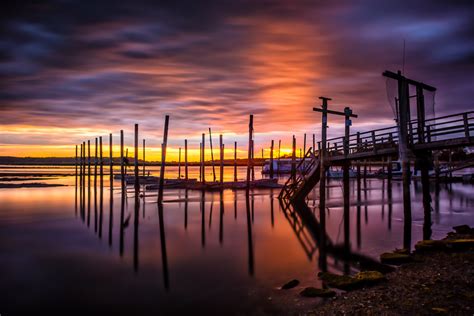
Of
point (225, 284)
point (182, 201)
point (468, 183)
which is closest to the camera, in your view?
point (225, 284)

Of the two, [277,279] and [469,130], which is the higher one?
[469,130]

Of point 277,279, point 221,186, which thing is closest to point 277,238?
point 277,279

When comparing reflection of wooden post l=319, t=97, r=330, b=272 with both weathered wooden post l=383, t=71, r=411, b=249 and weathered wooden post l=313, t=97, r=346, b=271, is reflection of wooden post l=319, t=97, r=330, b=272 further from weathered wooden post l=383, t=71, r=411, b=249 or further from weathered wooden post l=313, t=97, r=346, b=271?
weathered wooden post l=383, t=71, r=411, b=249

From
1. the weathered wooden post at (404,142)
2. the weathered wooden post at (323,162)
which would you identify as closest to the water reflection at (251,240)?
the weathered wooden post at (323,162)

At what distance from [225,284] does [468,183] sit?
51.1 m

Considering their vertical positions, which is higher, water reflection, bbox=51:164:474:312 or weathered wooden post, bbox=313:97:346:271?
weathered wooden post, bbox=313:97:346:271

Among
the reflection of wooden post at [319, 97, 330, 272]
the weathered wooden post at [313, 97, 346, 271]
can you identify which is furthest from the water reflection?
the weathered wooden post at [313, 97, 346, 271]

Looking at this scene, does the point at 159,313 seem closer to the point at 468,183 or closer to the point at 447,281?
the point at 447,281

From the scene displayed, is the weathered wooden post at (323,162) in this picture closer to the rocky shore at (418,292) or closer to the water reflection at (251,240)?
the water reflection at (251,240)

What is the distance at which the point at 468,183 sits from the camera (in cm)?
5153

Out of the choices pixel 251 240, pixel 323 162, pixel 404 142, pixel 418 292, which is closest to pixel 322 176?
pixel 323 162

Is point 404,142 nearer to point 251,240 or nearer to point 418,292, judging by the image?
point 251,240

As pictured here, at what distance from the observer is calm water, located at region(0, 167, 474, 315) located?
411 inches

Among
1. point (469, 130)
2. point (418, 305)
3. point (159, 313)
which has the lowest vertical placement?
point (159, 313)
